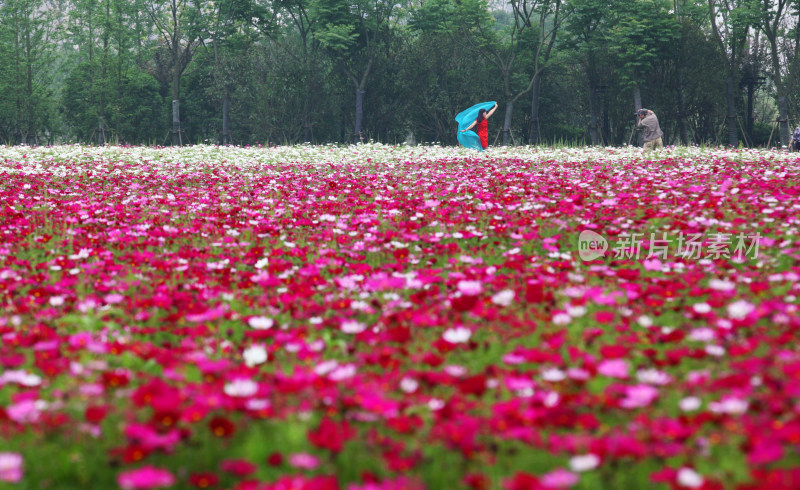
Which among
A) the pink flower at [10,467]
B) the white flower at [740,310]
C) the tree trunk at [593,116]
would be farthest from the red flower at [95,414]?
the tree trunk at [593,116]

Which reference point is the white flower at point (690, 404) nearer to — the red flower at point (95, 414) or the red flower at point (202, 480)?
the red flower at point (202, 480)

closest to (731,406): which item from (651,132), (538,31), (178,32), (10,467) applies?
(10,467)

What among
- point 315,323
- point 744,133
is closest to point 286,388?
point 315,323

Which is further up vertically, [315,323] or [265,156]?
[265,156]

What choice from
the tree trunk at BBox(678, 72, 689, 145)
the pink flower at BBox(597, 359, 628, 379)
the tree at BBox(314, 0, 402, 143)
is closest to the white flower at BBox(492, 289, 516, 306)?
the pink flower at BBox(597, 359, 628, 379)

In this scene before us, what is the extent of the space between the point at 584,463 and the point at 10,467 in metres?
1.73

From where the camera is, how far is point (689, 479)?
173 centimetres

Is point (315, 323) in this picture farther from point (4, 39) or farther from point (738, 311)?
point (4, 39)

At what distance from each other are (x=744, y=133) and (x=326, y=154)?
23.2 meters

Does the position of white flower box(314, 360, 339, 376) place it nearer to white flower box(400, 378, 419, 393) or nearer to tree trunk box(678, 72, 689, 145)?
white flower box(400, 378, 419, 393)

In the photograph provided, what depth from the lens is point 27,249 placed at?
18.7 feet

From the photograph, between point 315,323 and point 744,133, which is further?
point 744,133

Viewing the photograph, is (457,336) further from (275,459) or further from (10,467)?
(10,467)

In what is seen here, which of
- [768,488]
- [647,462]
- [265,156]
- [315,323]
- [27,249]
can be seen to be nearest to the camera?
[768,488]
